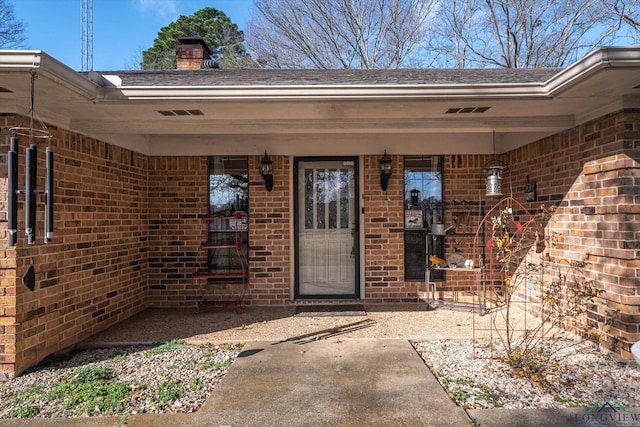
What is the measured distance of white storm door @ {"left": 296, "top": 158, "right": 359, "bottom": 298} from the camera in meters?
6.05

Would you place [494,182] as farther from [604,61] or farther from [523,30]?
[523,30]

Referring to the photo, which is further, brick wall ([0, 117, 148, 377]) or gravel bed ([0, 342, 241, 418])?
brick wall ([0, 117, 148, 377])

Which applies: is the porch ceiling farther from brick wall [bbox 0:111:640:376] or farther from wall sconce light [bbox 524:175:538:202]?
wall sconce light [bbox 524:175:538:202]

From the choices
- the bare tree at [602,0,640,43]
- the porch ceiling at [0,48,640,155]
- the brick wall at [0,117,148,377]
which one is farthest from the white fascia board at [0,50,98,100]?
the bare tree at [602,0,640,43]

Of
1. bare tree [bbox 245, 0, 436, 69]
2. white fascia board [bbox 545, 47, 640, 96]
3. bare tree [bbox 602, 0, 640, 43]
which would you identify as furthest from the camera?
bare tree [bbox 245, 0, 436, 69]

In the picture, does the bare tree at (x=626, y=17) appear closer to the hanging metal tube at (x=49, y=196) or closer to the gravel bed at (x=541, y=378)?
the gravel bed at (x=541, y=378)

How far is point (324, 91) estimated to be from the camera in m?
3.54

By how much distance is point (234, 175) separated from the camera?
598cm

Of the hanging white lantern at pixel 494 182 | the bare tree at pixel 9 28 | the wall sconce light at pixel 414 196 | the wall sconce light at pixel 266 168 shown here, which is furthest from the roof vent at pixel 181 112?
the bare tree at pixel 9 28

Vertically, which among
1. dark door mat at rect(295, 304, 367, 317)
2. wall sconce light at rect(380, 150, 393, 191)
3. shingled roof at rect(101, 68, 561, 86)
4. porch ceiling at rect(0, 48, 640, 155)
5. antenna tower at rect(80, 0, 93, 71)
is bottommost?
dark door mat at rect(295, 304, 367, 317)

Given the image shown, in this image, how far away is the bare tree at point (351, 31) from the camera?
13125 millimetres

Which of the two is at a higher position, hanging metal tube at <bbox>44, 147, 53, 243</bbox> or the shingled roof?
the shingled roof

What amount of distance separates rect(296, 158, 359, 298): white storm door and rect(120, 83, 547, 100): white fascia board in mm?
2511

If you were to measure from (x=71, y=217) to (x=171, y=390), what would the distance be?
2.34 m
